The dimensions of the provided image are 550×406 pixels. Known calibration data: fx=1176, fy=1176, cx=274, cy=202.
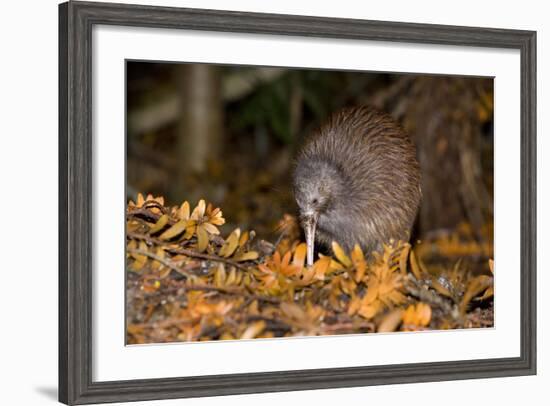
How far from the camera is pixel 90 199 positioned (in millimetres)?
4441

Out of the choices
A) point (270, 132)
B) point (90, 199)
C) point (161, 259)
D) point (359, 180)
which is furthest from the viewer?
point (270, 132)

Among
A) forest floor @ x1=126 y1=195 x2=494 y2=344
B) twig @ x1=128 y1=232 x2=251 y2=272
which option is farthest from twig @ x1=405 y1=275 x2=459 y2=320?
twig @ x1=128 y1=232 x2=251 y2=272

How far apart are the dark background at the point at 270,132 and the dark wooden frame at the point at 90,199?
3.53 feet

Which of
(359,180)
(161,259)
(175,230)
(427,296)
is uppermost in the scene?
(359,180)

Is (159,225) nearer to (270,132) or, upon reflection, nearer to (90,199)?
(90,199)

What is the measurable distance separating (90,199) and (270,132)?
577cm

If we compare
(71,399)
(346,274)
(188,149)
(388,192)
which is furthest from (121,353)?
(188,149)

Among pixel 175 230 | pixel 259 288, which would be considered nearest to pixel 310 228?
pixel 259 288

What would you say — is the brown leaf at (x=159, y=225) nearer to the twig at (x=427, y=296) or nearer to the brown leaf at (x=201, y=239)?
the brown leaf at (x=201, y=239)

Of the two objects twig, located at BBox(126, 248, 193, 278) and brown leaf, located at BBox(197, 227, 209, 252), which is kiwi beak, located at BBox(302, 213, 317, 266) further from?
twig, located at BBox(126, 248, 193, 278)

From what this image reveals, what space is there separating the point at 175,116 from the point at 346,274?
587cm

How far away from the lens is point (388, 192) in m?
5.90

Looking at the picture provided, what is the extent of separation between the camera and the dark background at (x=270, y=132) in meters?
7.58

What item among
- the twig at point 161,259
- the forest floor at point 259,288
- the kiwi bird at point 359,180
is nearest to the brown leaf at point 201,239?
the forest floor at point 259,288
